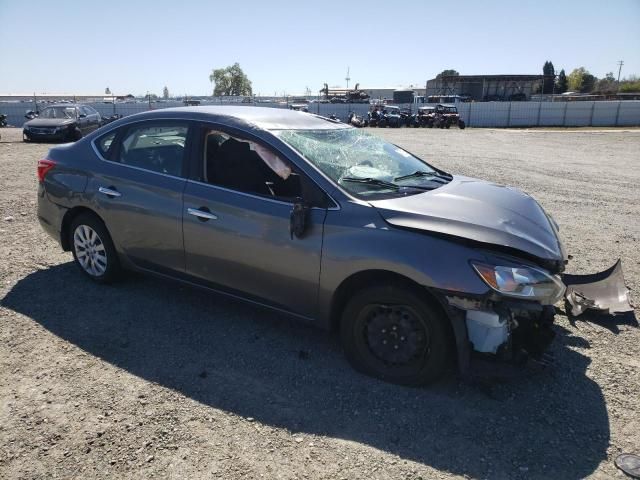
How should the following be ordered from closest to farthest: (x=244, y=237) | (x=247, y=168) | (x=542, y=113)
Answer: (x=244, y=237), (x=247, y=168), (x=542, y=113)

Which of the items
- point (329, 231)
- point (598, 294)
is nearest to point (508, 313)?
point (329, 231)

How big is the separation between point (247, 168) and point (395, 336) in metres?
1.69

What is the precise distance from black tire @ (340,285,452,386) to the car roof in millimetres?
1568

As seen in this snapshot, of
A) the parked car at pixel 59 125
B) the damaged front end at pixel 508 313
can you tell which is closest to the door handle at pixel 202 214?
the damaged front end at pixel 508 313

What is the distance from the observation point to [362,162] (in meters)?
3.92

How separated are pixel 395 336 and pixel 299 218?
1005 millimetres

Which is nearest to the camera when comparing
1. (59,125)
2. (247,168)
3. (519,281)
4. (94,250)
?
(519,281)

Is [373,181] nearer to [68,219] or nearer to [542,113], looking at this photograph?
[68,219]

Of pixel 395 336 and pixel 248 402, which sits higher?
pixel 395 336

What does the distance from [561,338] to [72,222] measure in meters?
4.53

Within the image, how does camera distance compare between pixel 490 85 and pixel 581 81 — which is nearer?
pixel 490 85

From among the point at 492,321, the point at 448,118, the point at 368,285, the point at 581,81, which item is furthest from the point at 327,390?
the point at 581,81

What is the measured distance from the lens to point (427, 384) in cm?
322

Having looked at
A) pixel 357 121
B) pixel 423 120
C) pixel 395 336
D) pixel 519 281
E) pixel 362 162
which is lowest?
pixel 395 336
